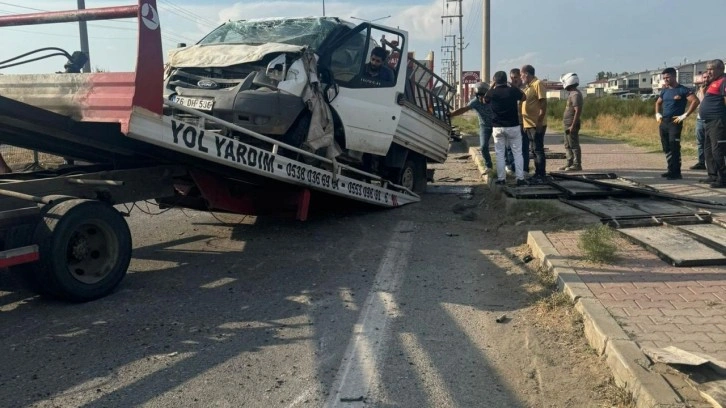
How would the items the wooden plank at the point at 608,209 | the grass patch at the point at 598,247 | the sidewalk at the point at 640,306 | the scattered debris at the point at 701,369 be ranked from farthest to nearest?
the wooden plank at the point at 608,209 < the grass patch at the point at 598,247 < the sidewalk at the point at 640,306 < the scattered debris at the point at 701,369

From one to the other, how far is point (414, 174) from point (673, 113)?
450 cm

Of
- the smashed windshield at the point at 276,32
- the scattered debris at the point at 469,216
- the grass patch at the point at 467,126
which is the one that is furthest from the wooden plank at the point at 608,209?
the grass patch at the point at 467,126

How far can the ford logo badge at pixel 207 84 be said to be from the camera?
Result: 7.09m

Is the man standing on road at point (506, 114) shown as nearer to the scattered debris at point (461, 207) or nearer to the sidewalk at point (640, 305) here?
the scattered debris at point (461, 207)

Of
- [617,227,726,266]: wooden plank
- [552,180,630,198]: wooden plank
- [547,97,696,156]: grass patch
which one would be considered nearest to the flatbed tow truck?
[617,227,726,266]: wooden plank

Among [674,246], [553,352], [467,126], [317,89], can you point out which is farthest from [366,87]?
[467,126]

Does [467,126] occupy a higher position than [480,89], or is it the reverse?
[480,89]

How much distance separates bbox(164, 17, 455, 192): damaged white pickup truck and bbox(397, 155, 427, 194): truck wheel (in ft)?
0.07

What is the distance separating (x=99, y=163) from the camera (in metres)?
6.68

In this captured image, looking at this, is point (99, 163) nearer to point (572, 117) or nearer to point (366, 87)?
point (366, 87)

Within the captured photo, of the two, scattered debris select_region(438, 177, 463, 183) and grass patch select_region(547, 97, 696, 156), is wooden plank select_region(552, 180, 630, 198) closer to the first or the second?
scattered debris select_region(438, 177, 463, 183)

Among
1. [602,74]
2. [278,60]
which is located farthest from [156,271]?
[602,74]

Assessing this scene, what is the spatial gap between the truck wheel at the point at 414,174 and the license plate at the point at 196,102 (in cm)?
405

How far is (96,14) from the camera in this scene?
5.11m
